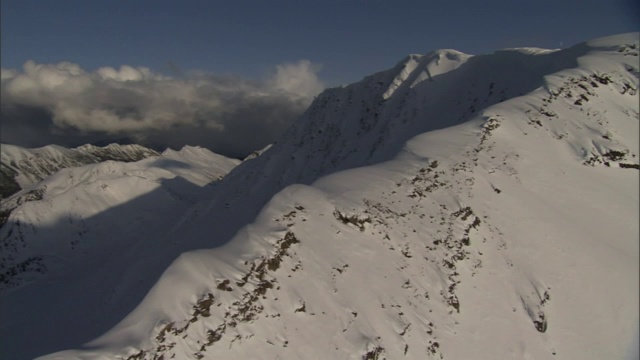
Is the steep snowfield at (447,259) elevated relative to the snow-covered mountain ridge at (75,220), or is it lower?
elevated

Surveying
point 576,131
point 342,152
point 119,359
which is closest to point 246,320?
point 119,359

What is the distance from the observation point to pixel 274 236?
73.6 ft

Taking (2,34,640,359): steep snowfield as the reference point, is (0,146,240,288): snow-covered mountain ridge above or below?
below

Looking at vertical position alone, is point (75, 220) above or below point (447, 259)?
below

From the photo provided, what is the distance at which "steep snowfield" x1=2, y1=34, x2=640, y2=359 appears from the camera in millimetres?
18609

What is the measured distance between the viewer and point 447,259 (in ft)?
79.1

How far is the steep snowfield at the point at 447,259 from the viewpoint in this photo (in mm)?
18609

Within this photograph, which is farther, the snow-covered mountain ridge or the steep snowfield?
the snow-covered mountain ridge

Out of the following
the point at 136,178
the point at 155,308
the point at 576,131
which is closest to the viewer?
the point at 155,308

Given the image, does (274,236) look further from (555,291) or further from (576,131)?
(576,131)

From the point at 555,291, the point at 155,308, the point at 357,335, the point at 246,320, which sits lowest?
the point at 555,291

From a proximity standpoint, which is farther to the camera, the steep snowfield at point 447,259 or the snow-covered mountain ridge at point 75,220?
the snow-covered mountain ridge at point 75,220

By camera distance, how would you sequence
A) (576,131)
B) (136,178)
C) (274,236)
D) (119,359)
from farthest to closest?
(136,178), (576,131), (274,236), (119,359)

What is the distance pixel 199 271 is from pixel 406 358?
34.2 ft
